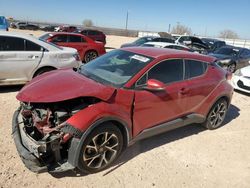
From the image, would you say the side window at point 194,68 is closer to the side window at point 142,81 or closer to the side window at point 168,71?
the side window at point 168,71

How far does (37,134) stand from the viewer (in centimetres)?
348

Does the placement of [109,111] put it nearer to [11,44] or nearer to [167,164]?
[167,164]

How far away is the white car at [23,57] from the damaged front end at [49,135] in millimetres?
3280

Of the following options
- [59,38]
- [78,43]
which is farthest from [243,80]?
[59,38]

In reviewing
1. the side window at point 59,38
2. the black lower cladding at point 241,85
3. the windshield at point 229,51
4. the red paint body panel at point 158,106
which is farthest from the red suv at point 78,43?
the red paint body panel at point 158,106

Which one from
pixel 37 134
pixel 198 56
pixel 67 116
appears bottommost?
pixel 37 134

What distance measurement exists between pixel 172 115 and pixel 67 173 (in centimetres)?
196

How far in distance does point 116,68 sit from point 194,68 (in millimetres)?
1533

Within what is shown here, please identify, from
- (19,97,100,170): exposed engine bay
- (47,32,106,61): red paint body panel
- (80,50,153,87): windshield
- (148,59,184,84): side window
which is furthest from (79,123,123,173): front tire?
(47,32,106,61): red paint body panel

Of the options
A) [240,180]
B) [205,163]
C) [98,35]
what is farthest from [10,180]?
[98,35]

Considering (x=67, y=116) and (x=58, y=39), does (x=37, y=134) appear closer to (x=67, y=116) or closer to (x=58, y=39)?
(x=67, y=116)

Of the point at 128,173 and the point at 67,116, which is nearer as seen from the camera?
the point at 67,116

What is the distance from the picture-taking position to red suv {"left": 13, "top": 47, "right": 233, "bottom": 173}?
3232mm

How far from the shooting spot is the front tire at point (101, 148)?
336 centimetres
